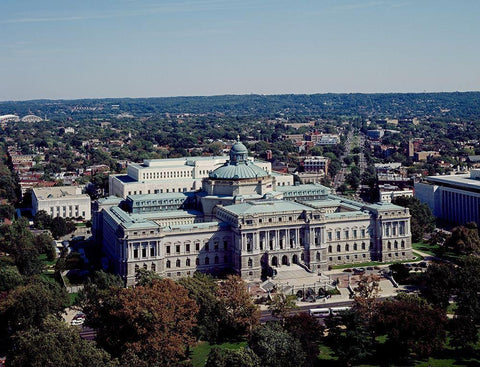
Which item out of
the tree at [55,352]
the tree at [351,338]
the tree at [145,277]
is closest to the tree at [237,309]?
the tree at [351,338]

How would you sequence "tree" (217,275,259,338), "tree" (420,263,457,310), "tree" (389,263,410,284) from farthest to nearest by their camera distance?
"tree" (389,263,410,284), "tree" (420,263,457,310), "tree" (217,275,259,338)

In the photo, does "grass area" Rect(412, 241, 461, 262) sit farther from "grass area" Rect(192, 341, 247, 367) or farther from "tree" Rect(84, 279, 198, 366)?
"tree" Rect(84, 279, 198, 366)

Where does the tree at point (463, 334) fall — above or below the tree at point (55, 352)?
below

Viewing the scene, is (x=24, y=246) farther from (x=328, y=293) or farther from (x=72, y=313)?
(x=328, y=293)

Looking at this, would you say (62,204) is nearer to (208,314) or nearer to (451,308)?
(208,314)

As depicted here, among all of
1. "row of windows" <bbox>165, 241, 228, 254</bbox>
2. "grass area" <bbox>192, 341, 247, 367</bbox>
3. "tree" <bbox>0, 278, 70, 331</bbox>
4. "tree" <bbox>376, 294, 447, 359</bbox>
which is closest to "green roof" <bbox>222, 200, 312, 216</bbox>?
"row of windows" <bbox>165, 241, 228, 254</bbox>

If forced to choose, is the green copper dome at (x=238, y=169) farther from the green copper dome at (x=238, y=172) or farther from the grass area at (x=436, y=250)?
the grass area at (x=436, y=250)

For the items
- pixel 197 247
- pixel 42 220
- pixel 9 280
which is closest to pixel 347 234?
pixel 197 247
